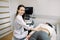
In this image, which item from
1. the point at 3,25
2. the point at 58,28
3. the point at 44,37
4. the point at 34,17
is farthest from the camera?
the point at 34,17

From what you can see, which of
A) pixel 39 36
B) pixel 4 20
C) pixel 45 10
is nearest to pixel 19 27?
pixel 39 36

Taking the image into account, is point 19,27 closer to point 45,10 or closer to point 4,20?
point 4,20

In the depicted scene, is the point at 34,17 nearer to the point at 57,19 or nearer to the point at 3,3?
the point at 57,19

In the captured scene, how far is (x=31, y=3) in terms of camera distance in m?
4.70

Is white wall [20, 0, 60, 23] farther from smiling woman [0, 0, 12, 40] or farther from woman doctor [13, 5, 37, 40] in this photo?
woman doctor [13, 5, 37, 40]

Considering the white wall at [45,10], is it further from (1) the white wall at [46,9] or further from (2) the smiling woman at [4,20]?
(2) the smiling woman at [4,20]

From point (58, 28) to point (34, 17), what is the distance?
3.90 ft

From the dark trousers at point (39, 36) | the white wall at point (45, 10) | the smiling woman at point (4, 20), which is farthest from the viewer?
the white wall at point (45, 10)

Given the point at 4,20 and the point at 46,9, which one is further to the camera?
the point at 46,9

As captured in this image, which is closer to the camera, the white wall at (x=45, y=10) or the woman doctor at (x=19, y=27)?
the woman doctor at (x=19, y=27)

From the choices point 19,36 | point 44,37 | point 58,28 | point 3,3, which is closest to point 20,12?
point 19,36

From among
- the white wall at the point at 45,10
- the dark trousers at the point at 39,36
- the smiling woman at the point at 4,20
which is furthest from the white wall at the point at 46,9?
the dark trousers at the point at 39,36

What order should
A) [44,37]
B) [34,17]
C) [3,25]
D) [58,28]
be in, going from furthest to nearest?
[34,17] < [3,25] < [58,28] < [44,37]

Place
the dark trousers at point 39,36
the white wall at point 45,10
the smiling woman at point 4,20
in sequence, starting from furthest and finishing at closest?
the white wall at point 45,10
the smiling woman at point 4,20
the dark trousers at point 39,36
